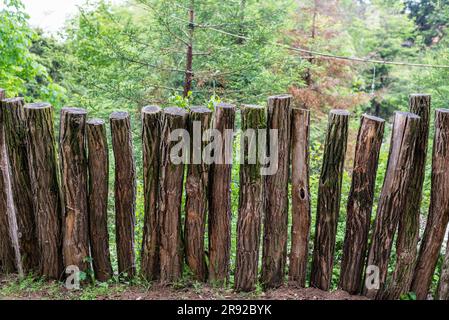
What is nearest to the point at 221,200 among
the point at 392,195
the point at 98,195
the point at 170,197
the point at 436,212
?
the point at 170,197

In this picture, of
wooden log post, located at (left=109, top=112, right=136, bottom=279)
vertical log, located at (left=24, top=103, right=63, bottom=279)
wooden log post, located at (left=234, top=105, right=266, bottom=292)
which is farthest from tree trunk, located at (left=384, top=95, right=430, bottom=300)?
vertical log, located at (left=24, top=103, right=63, bottom=279)

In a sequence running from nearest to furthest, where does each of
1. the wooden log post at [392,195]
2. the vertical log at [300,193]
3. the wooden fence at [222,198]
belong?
the wooden log post at [392,195] → the wooden fence at [222,198] → the vertical log at [300,193]

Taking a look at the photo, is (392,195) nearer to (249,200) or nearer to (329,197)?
(329,197)

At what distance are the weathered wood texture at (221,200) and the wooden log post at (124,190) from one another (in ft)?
1.95

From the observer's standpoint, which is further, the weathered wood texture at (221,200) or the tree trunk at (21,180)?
the tree trunk at (21,180)

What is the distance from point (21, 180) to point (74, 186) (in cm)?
47

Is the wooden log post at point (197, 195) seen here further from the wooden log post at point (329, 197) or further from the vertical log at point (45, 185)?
the vertical log at point (45, 185)

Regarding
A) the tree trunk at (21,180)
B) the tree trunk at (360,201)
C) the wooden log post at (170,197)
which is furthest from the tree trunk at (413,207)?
the tree trunk at (21,180)

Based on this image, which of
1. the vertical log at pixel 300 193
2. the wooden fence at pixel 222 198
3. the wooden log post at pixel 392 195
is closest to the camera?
the wooden log post at pixel 392 195

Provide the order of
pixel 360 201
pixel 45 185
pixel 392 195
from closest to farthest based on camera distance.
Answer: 1. pixel 392 195
2. pixel 360 201
3. pixel 45 185

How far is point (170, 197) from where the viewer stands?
11.0ft

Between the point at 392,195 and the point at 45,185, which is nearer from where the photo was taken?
→ the point at 392,195

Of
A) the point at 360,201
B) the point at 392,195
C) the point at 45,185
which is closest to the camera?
the point at 392,195

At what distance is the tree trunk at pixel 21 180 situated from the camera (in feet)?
11.0
